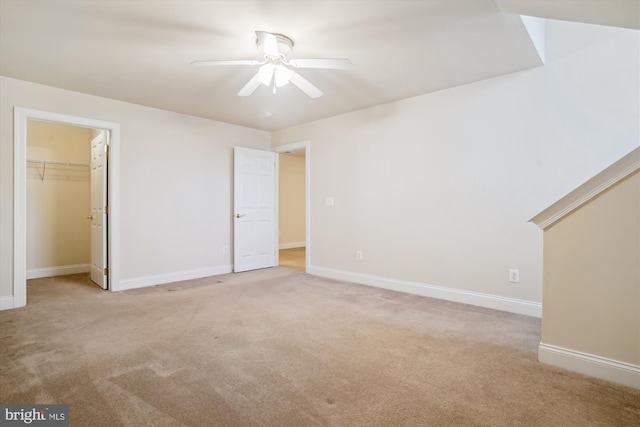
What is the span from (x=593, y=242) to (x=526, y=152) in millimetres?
1435

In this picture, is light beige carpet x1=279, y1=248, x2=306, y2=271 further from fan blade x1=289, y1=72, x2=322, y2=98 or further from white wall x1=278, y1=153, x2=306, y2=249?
fan blade x1=289, y1=72, x2=322, y2=98

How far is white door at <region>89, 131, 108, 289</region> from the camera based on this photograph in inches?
164

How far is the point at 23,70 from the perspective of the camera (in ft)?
10.5

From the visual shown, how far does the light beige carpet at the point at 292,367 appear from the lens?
1647 millimetres

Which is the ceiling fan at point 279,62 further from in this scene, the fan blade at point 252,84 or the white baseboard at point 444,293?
the white baseboard at point 444,293

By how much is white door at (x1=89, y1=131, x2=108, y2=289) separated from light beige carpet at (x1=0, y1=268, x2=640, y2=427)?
79 centimetres

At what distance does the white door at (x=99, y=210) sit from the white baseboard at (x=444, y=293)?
10.1ft

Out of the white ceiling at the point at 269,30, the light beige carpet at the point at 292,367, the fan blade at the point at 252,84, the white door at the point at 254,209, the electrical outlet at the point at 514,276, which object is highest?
the white ceiling at the point at 269,30

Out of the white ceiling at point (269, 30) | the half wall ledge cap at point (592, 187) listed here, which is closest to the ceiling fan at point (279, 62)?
the white ceiling at point (269, 30)

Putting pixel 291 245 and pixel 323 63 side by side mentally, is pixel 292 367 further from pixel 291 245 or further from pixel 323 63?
pixel 291 245

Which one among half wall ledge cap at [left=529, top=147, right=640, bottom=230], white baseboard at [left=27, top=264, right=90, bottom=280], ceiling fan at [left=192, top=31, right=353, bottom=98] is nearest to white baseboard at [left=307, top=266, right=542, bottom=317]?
half wall ledge cap at [left=529, top=147, right=640, bottom=230]

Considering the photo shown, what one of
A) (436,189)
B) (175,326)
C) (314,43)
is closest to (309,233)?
(436,189)

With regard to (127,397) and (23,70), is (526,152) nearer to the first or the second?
(127,397)

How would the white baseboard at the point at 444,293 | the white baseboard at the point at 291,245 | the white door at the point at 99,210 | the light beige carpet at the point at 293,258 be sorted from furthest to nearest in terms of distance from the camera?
the white baseboard at the point at 291,245 < the light beige carpet at the point at 293,258 < the white door at the point at 99,210 < the white baseboard at the point at 444,293
